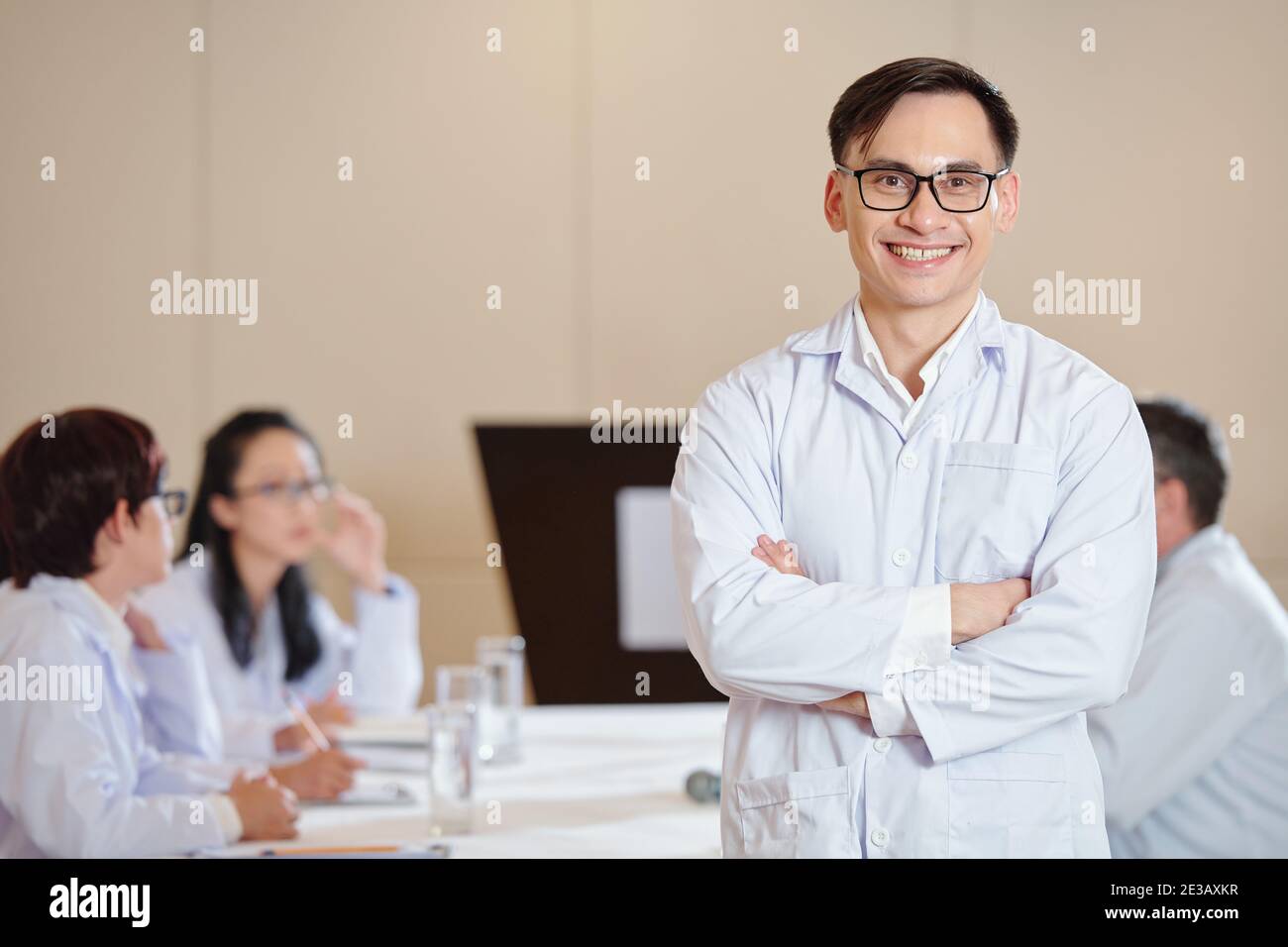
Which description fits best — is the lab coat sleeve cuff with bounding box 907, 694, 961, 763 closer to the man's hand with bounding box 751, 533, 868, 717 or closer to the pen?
the man's hand with bounding box 751, 533, 868, 717

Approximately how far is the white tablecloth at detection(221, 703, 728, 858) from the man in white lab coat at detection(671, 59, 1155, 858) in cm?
34

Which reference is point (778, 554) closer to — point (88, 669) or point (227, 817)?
point (227, 817)

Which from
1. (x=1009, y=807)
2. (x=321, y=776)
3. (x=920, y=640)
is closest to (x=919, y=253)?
(x=920, y=640)

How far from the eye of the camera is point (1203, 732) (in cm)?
193

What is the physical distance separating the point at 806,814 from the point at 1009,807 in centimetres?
22

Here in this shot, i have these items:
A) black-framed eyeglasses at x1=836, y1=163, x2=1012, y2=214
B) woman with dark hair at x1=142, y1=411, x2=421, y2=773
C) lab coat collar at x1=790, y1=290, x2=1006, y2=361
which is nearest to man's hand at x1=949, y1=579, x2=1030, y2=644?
lab coat collar at x1=790, y1=290, x2=1006, y2=361

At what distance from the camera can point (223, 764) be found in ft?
6.96

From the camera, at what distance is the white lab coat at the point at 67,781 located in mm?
1688

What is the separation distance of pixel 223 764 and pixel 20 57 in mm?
2965

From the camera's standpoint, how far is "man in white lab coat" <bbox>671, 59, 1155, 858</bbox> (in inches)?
53.5
